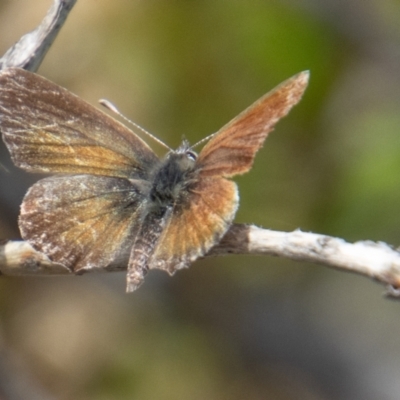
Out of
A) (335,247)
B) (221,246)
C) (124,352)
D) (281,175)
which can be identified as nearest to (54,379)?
(124,352)

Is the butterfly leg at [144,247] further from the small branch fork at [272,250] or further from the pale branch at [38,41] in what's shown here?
the pale branch at [38,41]

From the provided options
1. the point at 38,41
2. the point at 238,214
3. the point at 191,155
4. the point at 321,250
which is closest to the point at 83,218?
the point at 191,155

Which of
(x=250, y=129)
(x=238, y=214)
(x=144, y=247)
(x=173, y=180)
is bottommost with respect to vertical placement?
(x=238, y=214)

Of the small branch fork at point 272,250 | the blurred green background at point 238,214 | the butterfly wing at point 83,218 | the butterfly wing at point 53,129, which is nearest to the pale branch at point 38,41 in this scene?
the small branch fork at point 272,250

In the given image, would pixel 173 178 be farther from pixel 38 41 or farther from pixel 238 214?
pixel 238 214

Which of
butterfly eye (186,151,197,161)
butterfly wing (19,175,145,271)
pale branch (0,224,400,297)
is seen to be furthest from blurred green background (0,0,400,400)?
pale branch (0,224,400,297)

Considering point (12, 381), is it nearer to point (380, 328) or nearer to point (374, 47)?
point (380, 328)

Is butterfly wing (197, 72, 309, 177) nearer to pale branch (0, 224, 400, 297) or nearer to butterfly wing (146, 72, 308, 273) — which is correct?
butterfly wing (146, 72, 308, 273)
